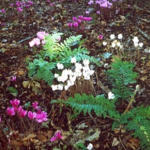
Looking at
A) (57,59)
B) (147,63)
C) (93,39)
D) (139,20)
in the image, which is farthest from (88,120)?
(139,20)

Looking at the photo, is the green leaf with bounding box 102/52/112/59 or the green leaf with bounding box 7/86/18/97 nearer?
the green leaf with bounding box 7/86/18/97

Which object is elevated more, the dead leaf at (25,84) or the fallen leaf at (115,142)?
the dead leaf at (25,84)

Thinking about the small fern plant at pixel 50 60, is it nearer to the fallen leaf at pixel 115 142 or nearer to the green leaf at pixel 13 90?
the green leaf at pixel 13 90

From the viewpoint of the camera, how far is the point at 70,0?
20.4ft

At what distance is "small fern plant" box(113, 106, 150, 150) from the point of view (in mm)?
2182

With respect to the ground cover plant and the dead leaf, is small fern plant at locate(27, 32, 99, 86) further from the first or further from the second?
the dead leaf

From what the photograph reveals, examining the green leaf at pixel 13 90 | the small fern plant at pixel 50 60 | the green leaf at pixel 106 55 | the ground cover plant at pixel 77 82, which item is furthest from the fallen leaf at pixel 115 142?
the green leaf at pixel 106 55

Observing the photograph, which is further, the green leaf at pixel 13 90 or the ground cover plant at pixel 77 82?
the green leaf at pixel 13 90

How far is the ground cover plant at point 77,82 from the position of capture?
99.6 inches

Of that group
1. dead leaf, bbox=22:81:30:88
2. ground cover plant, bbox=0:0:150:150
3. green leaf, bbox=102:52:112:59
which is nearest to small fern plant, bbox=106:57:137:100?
ground cover plant, bbox=0:0:150:150

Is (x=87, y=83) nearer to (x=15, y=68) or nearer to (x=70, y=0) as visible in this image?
(x=15, y=68)

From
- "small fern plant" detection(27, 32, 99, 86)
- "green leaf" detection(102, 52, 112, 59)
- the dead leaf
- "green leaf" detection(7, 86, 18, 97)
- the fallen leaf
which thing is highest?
"small fern plant" detection(27, 32, 99, 86)

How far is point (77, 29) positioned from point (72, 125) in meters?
2.38

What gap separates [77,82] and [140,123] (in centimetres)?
119
